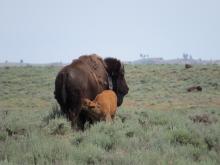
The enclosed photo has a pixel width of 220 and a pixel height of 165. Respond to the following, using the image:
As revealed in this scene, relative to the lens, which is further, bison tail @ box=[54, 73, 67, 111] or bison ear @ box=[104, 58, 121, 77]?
bison ear @ box=[104, 58, 121, 77]

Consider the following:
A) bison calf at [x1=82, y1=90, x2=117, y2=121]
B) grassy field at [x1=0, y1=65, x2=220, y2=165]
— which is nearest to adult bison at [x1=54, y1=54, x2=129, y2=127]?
bison calf at [x1=82, y1=90, x2=117, y2=121]

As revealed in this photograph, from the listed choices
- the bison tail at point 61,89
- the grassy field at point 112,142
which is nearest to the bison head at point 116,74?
the grassy field at point 112,142

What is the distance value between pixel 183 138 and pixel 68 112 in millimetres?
3024

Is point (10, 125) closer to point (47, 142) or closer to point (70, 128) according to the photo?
point (70, 128)

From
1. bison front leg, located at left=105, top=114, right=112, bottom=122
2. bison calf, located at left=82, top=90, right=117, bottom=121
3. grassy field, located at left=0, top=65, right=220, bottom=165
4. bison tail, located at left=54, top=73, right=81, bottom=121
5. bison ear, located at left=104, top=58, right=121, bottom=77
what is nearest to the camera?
grassy field, located at left=0, top=65, right=220, bottom=165

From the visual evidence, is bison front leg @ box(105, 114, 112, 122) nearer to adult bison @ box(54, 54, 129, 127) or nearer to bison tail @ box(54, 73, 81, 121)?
adult bison @ box(54, 54, 129, 127)

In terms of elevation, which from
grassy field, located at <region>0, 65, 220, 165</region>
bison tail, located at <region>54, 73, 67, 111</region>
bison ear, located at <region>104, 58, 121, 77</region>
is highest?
bison ear, located at <region>104, 58, 121, 77</region>

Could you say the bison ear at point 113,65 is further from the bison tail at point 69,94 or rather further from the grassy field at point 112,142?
the bison tail at point 69,94

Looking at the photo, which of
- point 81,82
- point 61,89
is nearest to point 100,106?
point 81,82

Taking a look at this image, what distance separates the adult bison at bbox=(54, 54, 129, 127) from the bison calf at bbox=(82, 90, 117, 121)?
14cm

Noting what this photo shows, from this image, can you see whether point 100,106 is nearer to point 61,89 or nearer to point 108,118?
point 108,118

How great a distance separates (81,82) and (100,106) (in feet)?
2.41

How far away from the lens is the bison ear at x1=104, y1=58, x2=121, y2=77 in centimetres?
1243

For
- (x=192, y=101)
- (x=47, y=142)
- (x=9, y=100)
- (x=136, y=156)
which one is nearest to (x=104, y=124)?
(x=47, y=142)
